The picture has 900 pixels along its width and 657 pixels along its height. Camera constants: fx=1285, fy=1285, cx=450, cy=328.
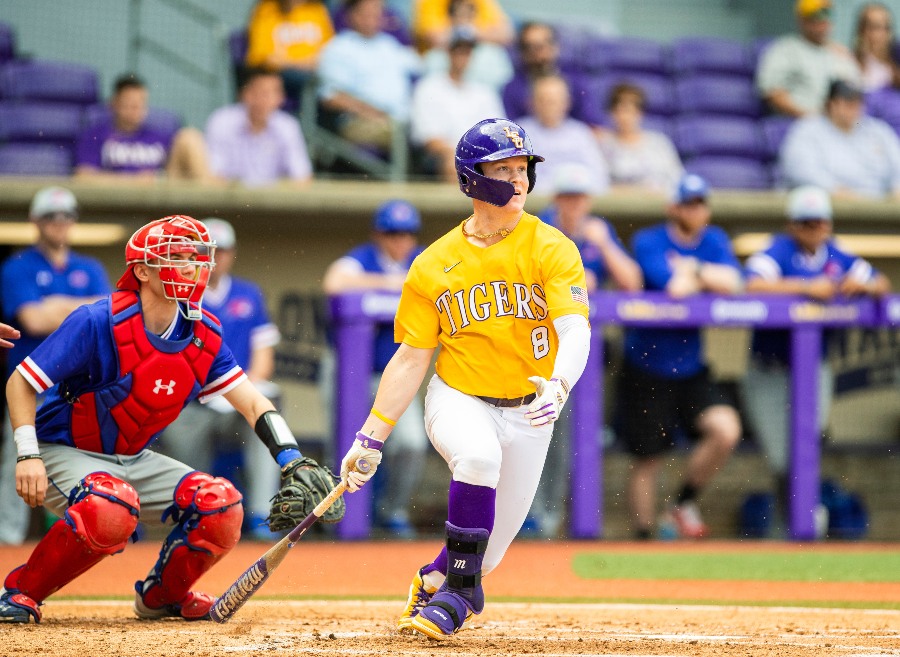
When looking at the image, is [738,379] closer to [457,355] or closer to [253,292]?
[253,292]

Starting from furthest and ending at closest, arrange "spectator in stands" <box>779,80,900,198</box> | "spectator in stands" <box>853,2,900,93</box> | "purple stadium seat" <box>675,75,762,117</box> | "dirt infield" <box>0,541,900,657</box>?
"spectator in stands" <box>853,2,900,93</box>, "purple stadium seat" <box>675,75,762,117</box>, "spectator in stands" <box>779,80,900,198</box>, "dirt infield" <box>0,541,900,657</box>

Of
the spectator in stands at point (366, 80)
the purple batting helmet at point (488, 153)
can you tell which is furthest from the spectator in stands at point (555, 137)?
the purple batting helmet at point (488, 153)

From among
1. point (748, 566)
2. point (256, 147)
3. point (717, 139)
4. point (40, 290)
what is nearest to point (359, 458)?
point (748, 566)

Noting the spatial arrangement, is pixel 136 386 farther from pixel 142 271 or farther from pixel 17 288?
pixel 17 288

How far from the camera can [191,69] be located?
33.0ft

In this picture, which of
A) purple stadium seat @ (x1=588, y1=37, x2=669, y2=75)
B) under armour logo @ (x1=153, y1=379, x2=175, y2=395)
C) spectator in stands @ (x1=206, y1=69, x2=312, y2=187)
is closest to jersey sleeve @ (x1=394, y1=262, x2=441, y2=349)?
under armour logo @ (x1=153, y1=379, x2=175, y2=395)

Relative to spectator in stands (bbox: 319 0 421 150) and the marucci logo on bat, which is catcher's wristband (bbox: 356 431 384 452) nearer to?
the marucci logo on bat

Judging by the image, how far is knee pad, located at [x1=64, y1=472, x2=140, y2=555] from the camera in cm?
439

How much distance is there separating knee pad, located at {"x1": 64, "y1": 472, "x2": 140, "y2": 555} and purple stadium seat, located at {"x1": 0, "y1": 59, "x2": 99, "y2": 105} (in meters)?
6.11

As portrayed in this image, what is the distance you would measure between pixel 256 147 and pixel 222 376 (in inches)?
186

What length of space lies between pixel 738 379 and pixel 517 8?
4963mm

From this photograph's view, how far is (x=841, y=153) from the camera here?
32.9 ft

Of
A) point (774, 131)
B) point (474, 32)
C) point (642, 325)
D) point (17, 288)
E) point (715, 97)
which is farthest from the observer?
point (715, 97)

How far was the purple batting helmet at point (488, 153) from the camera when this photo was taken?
4512 millimetres
